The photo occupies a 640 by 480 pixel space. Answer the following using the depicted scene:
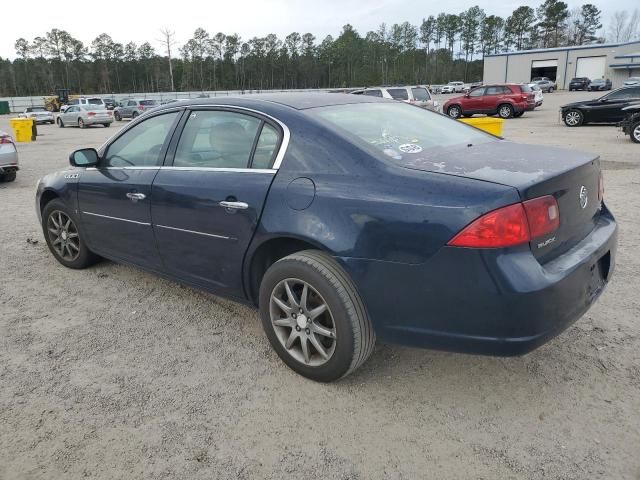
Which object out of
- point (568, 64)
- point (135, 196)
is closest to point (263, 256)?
point (135, 196)

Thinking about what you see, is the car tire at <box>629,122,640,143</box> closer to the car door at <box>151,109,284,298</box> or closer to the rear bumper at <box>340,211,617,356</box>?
the rear bumper at <box>340,211,617,356</box>

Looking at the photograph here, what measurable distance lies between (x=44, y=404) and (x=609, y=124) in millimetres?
21120

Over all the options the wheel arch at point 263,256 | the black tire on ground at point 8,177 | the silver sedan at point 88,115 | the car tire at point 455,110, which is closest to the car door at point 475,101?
the car tire at point 455,110

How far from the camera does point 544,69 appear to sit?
71.9 m

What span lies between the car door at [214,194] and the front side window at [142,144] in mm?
210

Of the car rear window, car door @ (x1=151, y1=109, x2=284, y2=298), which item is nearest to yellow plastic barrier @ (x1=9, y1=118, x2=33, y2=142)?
the car rear window

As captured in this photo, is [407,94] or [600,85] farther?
[600,85]

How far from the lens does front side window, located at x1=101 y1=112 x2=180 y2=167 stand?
3758 mm

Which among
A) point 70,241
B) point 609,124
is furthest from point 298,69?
point 70,241

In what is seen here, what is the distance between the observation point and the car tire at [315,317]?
8.61 ft

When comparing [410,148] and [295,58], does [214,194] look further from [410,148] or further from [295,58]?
[295,58]

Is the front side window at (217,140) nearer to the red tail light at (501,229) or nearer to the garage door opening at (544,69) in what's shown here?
the red tail light at (501,229)

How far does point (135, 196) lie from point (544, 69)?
79.2 m

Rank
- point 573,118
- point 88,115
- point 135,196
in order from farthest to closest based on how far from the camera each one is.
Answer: point 88,115
point 573,118
point 135,196
